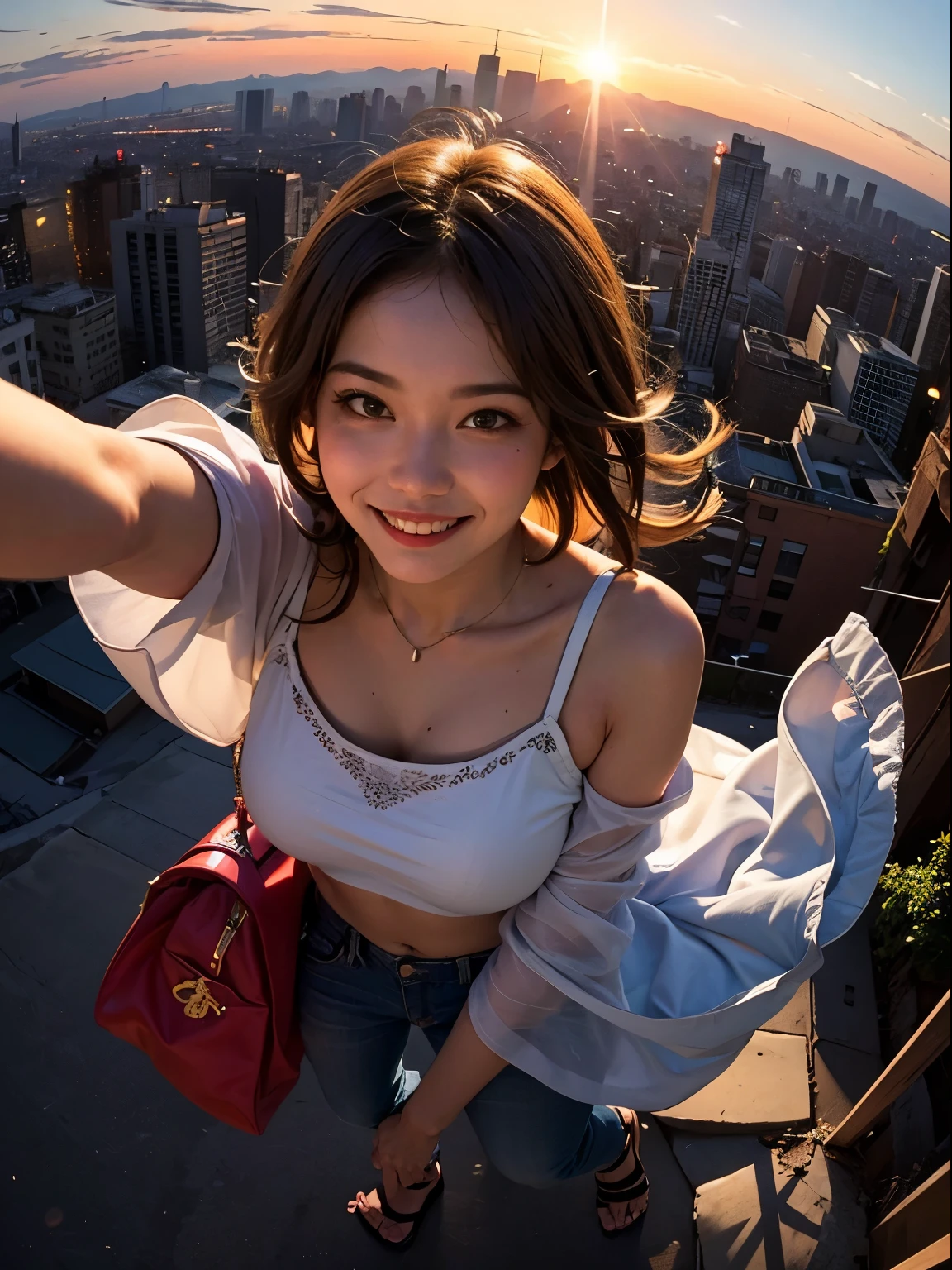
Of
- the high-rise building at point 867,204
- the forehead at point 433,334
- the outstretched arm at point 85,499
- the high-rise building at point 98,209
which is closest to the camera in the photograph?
the outstretched arm at point 85,499

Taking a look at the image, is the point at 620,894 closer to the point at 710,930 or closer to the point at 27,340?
the point at 710,930

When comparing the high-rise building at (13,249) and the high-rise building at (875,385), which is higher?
the high-rise building at (13,249)

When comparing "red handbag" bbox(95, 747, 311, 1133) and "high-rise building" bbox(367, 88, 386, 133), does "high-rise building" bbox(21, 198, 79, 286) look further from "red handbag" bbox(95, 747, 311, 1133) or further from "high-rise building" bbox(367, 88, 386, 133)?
"red handbag" bbox(95, 747, 311, 1133)

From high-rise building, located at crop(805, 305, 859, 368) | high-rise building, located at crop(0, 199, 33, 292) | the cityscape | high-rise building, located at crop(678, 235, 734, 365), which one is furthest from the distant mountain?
high-rise building, located at crop(805, 305, 859, 368)

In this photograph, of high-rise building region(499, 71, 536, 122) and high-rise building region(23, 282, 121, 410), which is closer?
high-rise building region(499, 71, 536, 122)

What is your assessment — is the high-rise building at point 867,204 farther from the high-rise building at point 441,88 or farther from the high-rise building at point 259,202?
the high-rise building at point 259,202

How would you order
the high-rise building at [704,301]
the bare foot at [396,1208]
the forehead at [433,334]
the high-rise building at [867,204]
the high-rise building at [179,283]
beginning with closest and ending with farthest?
the forehead at [433,334] → the bare foot at [396,1208] → the high-rise building at [867,204] → the high-rise building at [179,283] → the high-rise building at [704,301]

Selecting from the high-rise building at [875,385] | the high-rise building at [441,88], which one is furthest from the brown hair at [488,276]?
the high-rise building at [875,385]
